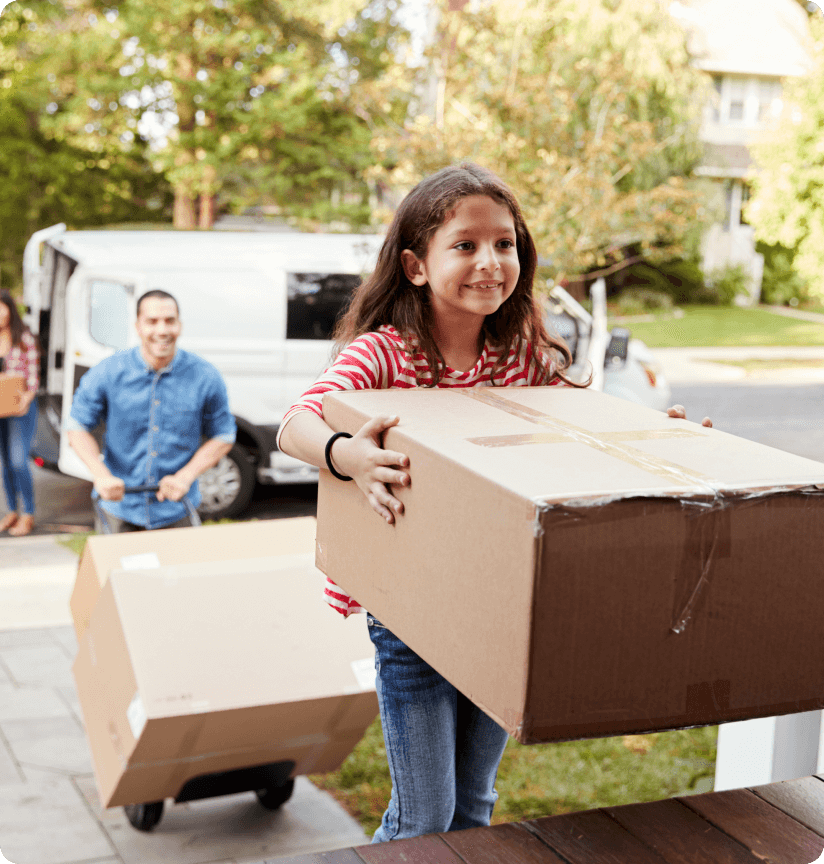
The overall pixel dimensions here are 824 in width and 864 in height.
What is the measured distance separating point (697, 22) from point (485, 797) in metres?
22.9

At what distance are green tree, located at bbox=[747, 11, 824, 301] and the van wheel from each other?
380cm

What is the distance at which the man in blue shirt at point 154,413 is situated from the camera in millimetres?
3934

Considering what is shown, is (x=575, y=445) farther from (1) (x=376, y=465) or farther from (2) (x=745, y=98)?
(2) (x=745, y=98)

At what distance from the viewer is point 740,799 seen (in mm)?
1703

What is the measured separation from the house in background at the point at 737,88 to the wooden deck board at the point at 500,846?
72.1 ft

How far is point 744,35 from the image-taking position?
77.5 feet

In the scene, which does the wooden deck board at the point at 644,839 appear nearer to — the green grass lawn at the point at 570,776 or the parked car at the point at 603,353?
the green grass lawn at the point at 570,776

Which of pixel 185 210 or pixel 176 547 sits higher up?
pixel 185 210

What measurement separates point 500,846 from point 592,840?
14cm

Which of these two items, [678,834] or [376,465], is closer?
[376,465]

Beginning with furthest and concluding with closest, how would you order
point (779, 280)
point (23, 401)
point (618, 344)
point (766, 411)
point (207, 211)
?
point (779, 280) → point (207, 211) → point (766, 411) → point (618, 344) → point (23, 401)

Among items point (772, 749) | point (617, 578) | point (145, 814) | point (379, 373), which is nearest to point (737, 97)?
point (772, 749)

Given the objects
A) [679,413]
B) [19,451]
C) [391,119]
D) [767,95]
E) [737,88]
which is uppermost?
[737,88]

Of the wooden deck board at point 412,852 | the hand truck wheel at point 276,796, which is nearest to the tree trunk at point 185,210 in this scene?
the hand truck wheel at point 276,796
